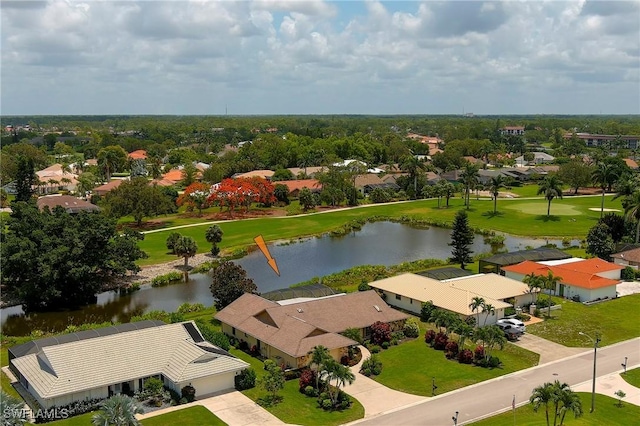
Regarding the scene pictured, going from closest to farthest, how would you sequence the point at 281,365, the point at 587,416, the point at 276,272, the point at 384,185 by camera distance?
the point at 587,416
the point at 281,365
the point at 276,272
the point at 384,185

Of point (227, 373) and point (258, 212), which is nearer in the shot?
point (227, 373)

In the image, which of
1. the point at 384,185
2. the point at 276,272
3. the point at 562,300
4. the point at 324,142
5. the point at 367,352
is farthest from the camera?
the point at 324,142

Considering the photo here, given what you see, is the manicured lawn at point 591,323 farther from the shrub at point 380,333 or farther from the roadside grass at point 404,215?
the roadside grass at point 404,215

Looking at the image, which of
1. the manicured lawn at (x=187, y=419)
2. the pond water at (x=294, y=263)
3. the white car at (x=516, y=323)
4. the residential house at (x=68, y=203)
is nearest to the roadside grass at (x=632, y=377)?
the white car at (x=516, y=323)

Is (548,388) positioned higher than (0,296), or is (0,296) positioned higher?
(548,388)

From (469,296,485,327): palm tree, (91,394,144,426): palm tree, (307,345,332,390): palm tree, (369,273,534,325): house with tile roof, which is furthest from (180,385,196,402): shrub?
(469,296,485,327): palm tree

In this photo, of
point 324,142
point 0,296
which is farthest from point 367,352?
point 324,142

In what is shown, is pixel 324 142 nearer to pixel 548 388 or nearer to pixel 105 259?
pixel 105 259
